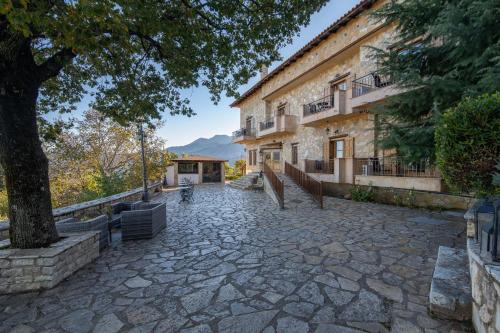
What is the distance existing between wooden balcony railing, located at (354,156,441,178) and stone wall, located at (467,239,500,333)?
233 inches

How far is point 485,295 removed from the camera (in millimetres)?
1954

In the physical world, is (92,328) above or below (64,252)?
below

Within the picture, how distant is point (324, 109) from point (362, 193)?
15.7 ft

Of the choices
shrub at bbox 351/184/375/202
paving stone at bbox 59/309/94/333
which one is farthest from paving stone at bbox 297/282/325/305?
shrub at bbox 351/184/375/202

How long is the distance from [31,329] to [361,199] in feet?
33.2

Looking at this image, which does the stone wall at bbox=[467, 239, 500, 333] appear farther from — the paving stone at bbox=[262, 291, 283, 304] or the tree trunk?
the tree trunk

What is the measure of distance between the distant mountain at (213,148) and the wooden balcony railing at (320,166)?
98.4 m

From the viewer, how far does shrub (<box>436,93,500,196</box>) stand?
249 centimetres

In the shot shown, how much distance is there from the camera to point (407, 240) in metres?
4.79

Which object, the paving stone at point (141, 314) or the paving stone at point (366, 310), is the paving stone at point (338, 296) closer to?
the paving stone at point (366, 310)

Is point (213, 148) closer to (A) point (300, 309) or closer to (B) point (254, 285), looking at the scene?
(B) point (254, 285)

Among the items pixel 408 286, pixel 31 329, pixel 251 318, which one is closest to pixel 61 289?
pixel 31 329

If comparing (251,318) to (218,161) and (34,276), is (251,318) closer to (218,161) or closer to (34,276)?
(34,276)

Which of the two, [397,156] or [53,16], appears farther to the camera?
[397,156]
